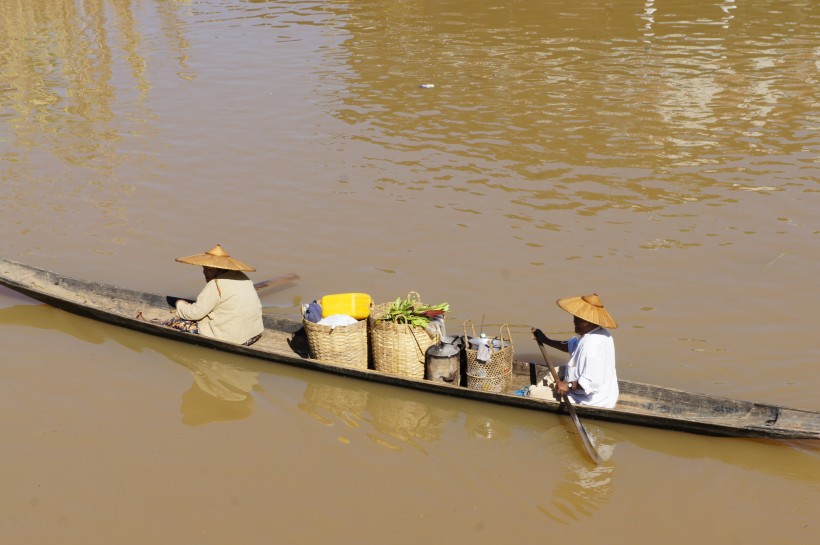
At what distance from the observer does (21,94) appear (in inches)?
565

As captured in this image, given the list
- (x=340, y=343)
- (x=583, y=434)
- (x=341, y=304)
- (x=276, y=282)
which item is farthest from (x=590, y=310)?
(x=276, y=282)

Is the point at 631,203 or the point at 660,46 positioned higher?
the point at 660,46

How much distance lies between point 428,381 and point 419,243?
3.07 metres

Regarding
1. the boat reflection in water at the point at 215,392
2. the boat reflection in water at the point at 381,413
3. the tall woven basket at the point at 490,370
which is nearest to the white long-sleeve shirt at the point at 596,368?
the tall woven basket at the point at 490,370

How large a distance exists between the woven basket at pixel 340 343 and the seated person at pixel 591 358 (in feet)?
5.24

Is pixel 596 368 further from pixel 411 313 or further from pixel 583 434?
pixel 411 313

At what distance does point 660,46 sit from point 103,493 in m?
12.9

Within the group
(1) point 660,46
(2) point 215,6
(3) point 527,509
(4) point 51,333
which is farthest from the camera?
(2) point 215,6

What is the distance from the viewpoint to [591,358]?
5.95 meters

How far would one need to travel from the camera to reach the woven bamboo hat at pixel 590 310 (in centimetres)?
592

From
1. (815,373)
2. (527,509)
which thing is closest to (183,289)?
(527,509)

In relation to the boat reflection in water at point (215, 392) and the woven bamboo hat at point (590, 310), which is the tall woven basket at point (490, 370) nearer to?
the woven bamboo hat at point (590, 310)

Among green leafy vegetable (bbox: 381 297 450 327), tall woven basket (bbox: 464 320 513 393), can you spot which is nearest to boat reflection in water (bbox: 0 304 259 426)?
green leafy vegetable (bbox: 381 297 450 327)

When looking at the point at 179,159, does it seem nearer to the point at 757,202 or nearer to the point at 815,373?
the point at 757,202
